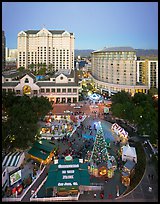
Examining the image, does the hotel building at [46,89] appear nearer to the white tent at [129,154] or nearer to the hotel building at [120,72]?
the hotel building at [120,72]

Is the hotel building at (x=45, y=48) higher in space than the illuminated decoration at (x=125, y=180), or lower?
higher

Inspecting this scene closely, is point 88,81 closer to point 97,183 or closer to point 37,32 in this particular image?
point 37,32

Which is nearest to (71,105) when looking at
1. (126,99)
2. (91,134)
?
(126,99)

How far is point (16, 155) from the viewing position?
12461mm

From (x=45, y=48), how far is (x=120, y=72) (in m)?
22.1

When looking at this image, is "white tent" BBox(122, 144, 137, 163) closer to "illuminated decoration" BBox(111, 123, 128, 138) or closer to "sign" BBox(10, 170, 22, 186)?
"illuminated decoration" BBox(111, 123, 128, 138)

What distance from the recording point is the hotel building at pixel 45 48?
51609mm

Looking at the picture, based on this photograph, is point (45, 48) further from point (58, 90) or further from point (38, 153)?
point (38, 153)

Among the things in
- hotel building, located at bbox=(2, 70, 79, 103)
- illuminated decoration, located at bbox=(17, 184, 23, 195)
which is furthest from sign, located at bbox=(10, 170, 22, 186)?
hotel building, located at bbox=(2, 70, 79, 103)

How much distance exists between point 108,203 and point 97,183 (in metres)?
1.50

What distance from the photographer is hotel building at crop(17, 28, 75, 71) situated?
51.6m

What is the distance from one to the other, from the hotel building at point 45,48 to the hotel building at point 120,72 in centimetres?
1513

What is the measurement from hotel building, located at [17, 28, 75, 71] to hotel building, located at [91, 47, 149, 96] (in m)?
15.1

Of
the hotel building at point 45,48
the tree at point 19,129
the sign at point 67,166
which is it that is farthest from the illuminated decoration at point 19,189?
the hotel building at point 45,48
